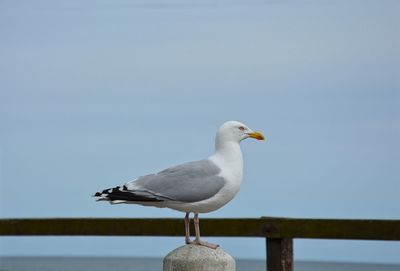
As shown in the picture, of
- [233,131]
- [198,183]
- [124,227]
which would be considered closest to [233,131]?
[233,131]

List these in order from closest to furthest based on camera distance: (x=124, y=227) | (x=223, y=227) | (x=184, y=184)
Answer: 1. (x=184, y=184)
2. (x=223, y=227)
3. (x=124, y=227)

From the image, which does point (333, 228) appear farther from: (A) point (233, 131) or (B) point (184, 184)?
(B) point (184, 184)

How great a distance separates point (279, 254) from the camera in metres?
5.62

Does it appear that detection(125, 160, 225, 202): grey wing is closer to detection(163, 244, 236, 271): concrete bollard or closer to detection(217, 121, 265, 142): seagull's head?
detection(217, 121, 265, 142): seagull's head

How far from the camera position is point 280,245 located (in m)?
5.64

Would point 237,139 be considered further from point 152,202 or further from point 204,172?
point 152,202

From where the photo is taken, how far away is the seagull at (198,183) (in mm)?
4484

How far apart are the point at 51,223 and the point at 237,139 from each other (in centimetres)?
206

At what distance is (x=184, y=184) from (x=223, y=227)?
1364 mm

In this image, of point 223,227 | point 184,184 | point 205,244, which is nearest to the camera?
point 184,184

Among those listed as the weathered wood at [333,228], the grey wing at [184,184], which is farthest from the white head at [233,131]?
the weathered wood at [333,228]

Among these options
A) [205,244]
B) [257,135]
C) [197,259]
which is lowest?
[197,259]

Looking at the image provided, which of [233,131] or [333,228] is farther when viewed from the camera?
[333,228]

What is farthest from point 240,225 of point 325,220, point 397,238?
point 397,238
